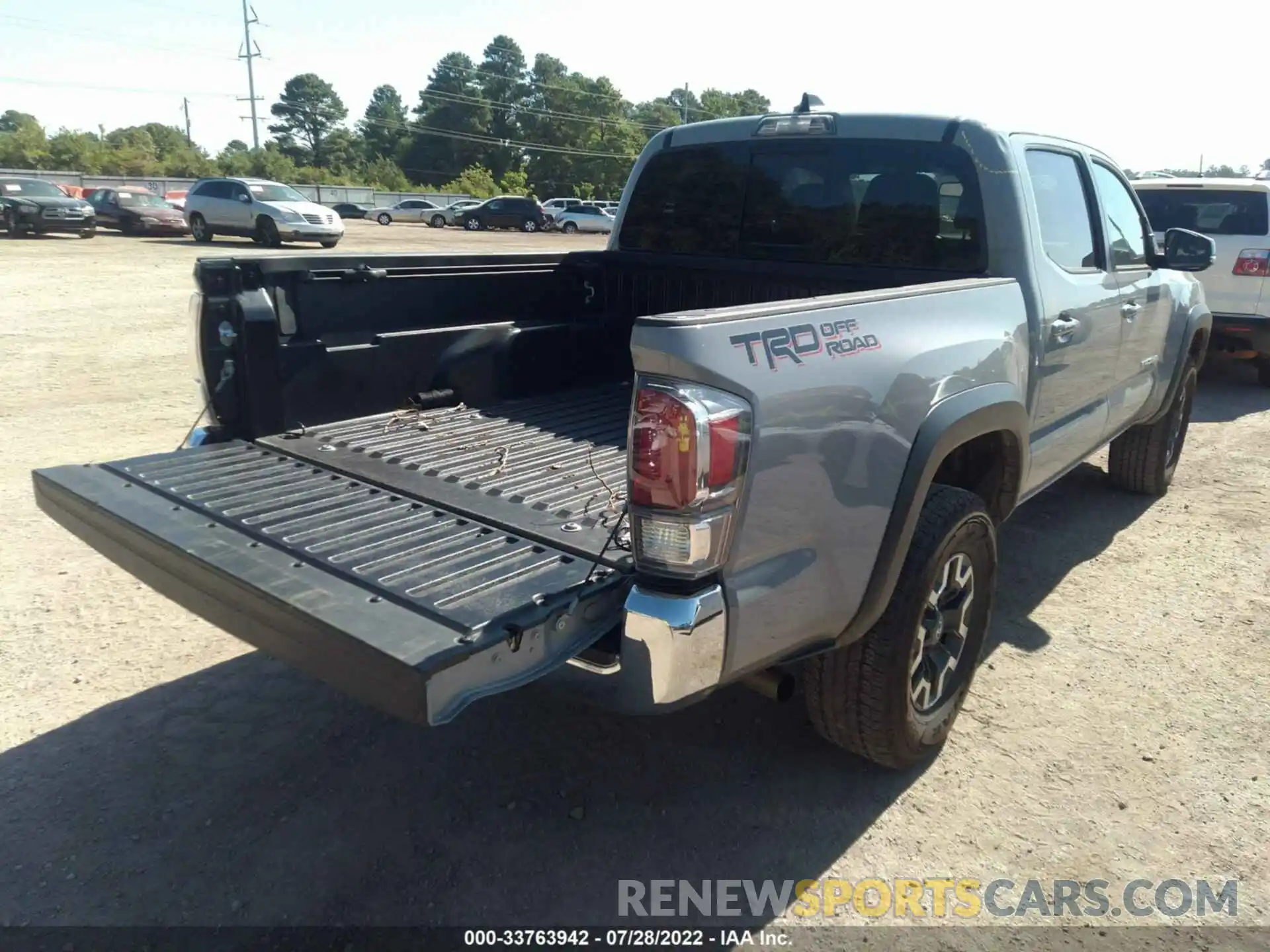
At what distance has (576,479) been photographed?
10.8ft

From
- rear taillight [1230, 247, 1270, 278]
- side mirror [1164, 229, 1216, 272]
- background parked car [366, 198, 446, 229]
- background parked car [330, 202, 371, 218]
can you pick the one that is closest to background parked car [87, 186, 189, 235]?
background parked car [366, 198, 446, 229]

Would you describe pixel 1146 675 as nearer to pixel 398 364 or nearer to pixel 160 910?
pixel 398 364

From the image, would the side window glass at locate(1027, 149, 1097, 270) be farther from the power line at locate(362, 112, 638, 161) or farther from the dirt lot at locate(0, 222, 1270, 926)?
the power line at locate(362, 112, 638, 161)

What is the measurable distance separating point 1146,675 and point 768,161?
2699mm

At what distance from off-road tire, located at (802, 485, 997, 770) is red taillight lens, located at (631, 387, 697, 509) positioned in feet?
3.24

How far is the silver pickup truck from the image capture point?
7.25 ft

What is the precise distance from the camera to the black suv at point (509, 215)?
40.0 m

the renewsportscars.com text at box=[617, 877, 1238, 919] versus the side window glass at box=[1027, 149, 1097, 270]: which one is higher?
the side window glass at box=[1027, 149, 1097, 270]

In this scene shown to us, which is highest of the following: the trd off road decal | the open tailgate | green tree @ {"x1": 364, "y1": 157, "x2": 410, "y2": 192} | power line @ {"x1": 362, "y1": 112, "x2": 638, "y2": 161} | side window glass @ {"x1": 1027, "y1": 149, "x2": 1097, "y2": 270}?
power line @ {"x1": 362, "y1": 112, "x2": 638, "y2": 161}

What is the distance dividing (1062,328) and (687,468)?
7.55 ft

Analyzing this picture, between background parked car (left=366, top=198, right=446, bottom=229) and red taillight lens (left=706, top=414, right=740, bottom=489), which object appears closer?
red taillight lens (left=706, top=414, right=740, bottom=489)

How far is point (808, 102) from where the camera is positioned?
4.20 meters

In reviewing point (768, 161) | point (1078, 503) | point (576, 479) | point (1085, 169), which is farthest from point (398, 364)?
point (1078, 503)

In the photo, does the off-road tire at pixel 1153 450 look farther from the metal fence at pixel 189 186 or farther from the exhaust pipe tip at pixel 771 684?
the metal fence at pixel 189 186
